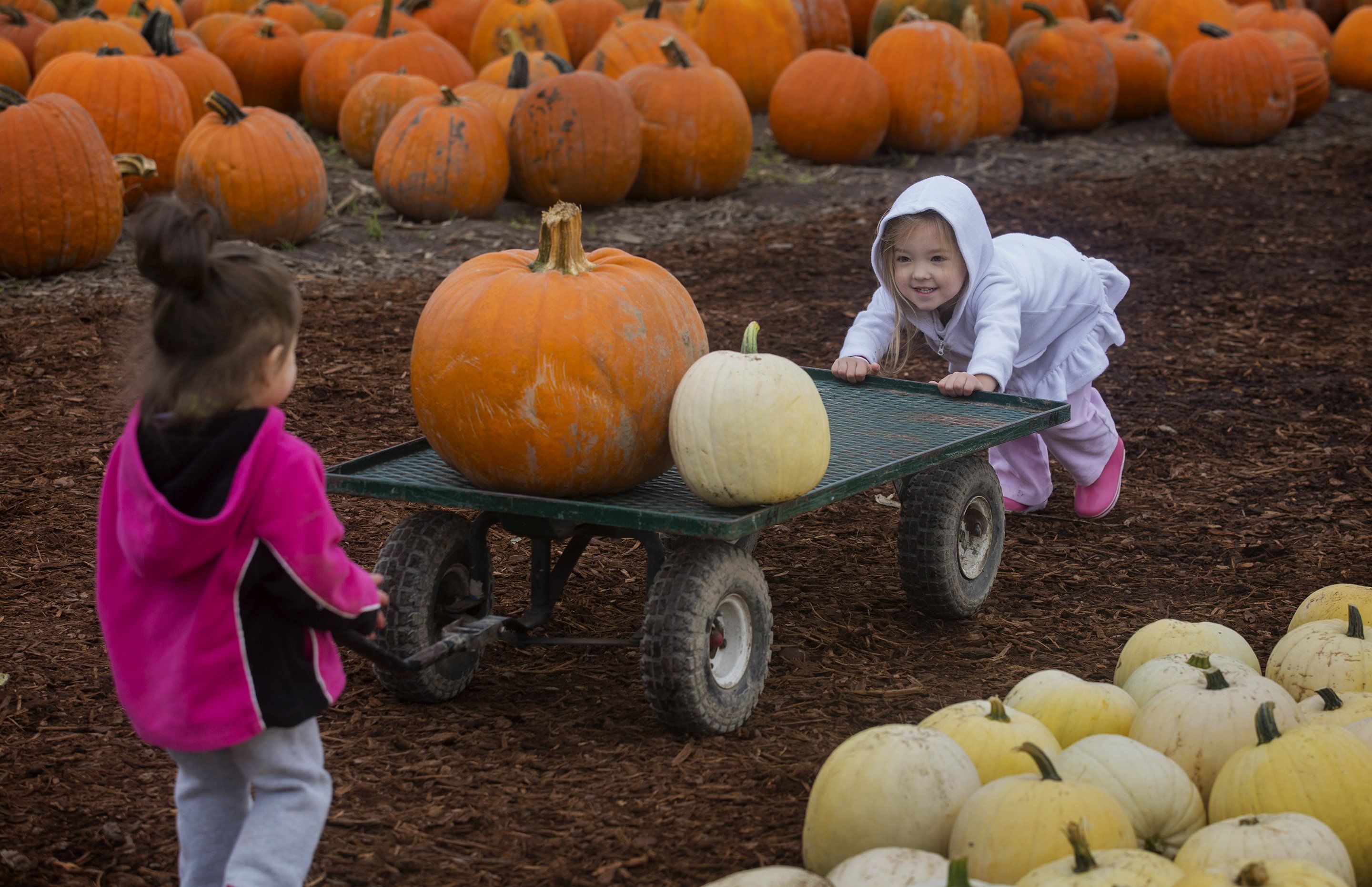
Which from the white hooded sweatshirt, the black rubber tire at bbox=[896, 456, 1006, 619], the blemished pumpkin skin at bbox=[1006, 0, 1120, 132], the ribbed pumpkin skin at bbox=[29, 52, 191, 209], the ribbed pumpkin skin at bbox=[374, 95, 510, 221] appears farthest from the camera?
the blemished pumpkin skin at bbox=[1006, 0, 1120, 132]

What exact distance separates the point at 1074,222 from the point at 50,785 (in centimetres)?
780

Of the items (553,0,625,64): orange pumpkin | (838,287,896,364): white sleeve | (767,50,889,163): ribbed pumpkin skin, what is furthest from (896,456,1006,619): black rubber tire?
(553,0,625,64): orange pumpkin

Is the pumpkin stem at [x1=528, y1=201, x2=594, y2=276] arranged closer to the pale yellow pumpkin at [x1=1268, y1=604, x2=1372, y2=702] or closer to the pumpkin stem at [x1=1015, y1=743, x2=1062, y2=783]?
the pumpkin stem at [x1=1015, y1=743, x2=1062, y2=783]

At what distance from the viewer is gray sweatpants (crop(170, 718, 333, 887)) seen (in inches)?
87.0

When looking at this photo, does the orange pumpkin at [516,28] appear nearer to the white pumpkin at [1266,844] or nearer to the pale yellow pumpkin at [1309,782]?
the pale yellow pumpkin at [1309,782]

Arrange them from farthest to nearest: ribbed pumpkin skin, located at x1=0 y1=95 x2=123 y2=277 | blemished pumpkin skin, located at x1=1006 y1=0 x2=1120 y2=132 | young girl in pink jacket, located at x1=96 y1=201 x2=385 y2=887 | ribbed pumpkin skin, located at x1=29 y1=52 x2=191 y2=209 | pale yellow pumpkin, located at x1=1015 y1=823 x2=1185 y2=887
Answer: blemished pumpkin skin, located at x1=1006 y1=0 x2=1120 y2=132
ribbed pumpkin skin, located at x1=29 y1=52 x2=191 y2=209
ribbed pumpkin skin, located at x1=0 y1=95 x2=123 y2=277
young girl in pink jacket, located at x1=96 y1=201 x2=385 y2=887
pale yellow pumpkin, located at x1=1015 y1=823 x2=1185 y2=887

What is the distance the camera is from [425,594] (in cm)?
324

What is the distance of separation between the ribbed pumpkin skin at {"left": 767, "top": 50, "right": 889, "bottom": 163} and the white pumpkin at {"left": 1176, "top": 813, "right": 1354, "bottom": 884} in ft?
28.7

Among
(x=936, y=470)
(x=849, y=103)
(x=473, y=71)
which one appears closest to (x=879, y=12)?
(x=849, y=103)

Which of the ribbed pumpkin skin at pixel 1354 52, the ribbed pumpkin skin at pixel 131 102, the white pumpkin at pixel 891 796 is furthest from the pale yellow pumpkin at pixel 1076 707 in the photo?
the ribbed pumpkin skin at pixel 1354 52

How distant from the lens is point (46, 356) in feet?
20.1

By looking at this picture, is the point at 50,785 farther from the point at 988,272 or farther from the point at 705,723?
the point at 988,272

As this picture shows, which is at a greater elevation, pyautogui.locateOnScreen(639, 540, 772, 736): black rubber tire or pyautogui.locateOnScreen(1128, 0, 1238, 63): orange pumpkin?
pyautogui.locateOnScreen(1128, 0, 1238, 63): orange pumpkin

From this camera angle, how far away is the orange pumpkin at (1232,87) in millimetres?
11594
